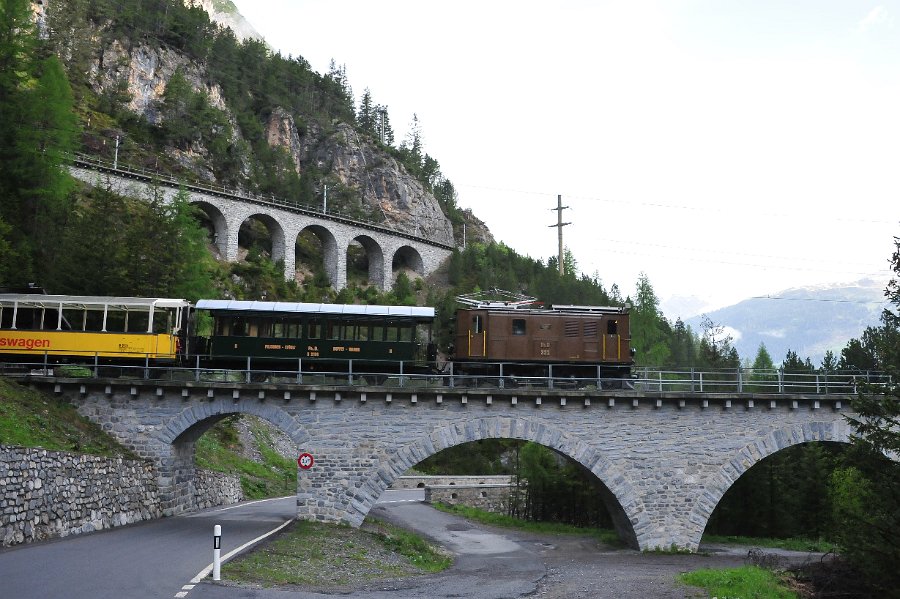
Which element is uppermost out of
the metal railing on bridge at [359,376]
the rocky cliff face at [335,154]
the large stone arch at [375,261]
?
the rocky cliff face at [335,154]

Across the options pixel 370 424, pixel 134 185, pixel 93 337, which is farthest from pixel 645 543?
pixel 134 185

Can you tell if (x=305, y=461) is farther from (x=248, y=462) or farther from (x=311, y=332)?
(x=248, y=462)

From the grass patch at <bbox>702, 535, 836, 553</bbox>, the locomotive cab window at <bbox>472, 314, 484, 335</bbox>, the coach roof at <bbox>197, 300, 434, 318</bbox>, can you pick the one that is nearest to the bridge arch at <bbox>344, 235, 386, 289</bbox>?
the grass patch at <bbox>702, 535, 836, 553</bbox>

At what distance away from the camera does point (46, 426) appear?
26984 millimetres

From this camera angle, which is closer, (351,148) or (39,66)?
(39,66)

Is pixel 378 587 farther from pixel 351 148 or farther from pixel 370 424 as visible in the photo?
pixel 351 148

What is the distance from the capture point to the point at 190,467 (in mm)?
33562

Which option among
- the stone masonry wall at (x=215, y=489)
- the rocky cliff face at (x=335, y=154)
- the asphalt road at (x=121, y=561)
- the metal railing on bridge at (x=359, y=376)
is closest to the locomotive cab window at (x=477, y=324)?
the metal railing on bridge at (x=359, y=376)

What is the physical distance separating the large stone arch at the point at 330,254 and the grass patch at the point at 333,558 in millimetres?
59768

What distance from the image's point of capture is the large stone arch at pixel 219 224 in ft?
265

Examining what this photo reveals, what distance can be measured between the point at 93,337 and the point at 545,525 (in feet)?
84.1

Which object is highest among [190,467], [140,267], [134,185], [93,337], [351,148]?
[351,148]

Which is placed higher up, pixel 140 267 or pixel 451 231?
pixel 451 231

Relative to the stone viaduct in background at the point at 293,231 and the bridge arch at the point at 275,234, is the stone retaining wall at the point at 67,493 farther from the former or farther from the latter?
the bridge arch at the point at 275,234
